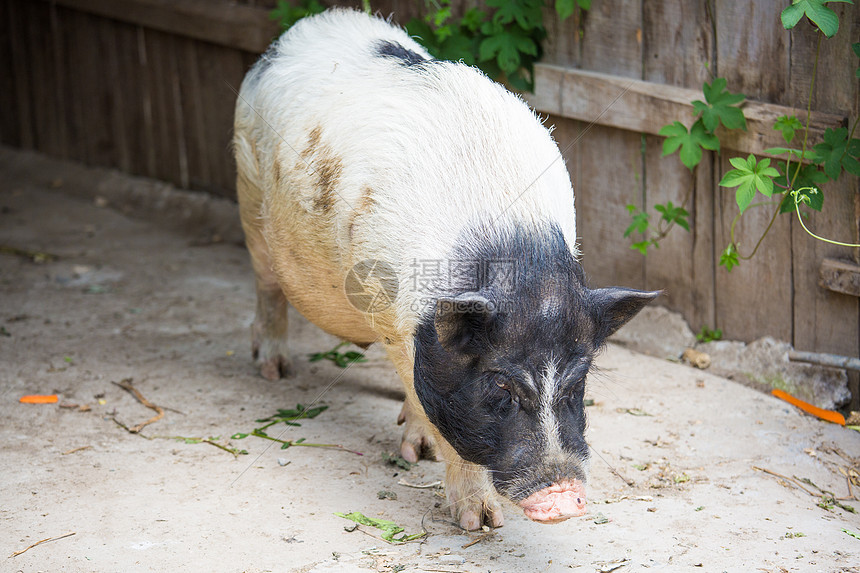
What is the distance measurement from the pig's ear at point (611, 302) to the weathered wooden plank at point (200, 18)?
402 centimetres

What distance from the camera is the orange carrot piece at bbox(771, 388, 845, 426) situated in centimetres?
415

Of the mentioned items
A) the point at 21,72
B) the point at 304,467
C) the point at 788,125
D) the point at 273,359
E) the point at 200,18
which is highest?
the point at 200,18

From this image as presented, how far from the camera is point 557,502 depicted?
9.16 ft

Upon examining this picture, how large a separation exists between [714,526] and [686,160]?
1.79 metres

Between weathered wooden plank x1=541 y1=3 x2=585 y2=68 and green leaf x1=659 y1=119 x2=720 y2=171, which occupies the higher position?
weathered wooden plank x1=541 y1=3 x2=585 y2=68

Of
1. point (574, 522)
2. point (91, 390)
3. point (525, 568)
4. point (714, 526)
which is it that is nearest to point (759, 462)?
point (714, 526)

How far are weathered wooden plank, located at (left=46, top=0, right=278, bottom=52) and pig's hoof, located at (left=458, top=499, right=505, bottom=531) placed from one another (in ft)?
13.2

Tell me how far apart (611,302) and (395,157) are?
96 cm

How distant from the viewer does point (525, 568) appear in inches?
124

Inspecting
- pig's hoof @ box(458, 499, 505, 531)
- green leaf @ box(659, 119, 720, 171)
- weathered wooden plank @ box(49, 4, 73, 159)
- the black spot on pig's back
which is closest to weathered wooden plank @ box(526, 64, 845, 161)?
green leaf @ box(659, 119, 720, 171)

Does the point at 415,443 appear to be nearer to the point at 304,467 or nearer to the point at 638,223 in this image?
the point at 304,467

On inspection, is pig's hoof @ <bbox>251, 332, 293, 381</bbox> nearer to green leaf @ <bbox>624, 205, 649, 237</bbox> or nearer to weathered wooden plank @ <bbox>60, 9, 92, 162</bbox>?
green leaf @ <bbox>624, 205, 649, 237</bbox>

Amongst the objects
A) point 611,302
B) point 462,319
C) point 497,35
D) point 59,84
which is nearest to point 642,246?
point 497,35

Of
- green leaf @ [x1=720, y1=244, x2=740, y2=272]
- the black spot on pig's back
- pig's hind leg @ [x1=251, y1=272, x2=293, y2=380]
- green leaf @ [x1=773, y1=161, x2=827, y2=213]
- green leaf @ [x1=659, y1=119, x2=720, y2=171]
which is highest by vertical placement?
the black spot on pig's back
